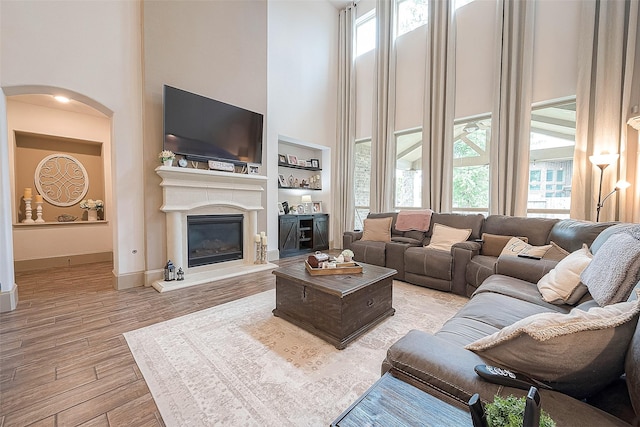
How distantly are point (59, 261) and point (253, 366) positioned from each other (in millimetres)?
4649

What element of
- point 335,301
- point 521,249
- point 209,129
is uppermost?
point 209,129

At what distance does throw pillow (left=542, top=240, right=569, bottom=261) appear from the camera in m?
2.39

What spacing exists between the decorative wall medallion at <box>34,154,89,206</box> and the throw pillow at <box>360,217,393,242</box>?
524 centimetres

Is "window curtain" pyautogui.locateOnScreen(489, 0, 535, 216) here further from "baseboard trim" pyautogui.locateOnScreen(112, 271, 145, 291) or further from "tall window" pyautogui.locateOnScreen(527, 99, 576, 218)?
"baseboard trim" pyautogui.locateOnScreen(112, 271, 145, 291)

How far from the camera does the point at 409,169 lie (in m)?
5.20

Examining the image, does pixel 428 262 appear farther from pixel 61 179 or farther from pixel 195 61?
pixel 61 179

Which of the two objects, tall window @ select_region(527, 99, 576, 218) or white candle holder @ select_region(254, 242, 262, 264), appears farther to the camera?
white candle holder @ select_region(254, 242, 262, 264)

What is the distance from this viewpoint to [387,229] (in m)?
4.14

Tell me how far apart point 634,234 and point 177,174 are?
4.32 metres

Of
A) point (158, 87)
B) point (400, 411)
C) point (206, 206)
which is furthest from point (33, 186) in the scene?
point (400, 411)

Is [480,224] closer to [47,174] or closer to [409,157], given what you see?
[409,157]

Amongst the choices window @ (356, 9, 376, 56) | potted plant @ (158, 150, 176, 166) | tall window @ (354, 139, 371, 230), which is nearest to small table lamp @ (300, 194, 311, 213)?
tall window @ (354, 139, 371, 230)

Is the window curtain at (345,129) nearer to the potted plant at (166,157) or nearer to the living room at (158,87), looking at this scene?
the living room at (158,87)

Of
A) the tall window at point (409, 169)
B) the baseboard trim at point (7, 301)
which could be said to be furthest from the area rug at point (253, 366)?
the tall window at point (409, 169)
